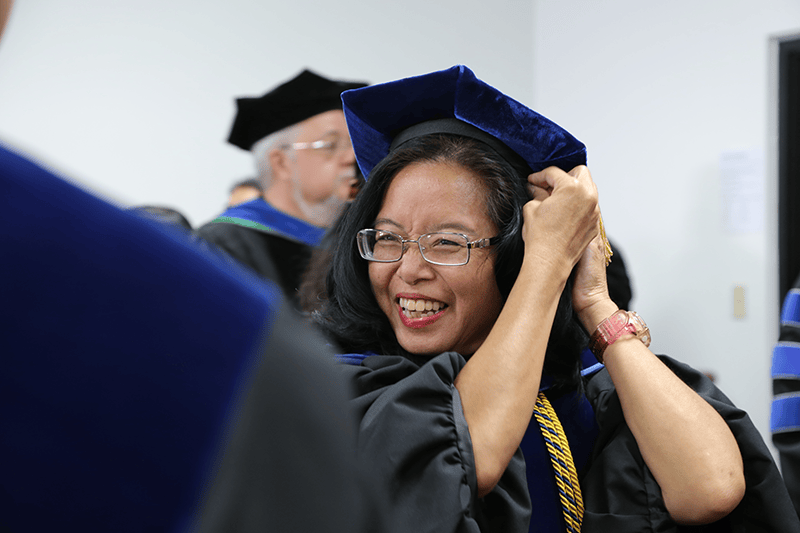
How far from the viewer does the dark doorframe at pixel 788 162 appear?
12.1 ft

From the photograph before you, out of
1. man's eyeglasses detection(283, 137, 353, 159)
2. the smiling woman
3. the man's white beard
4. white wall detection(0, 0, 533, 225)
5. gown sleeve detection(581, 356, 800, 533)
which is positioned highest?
white wall detection(0, 0, 533, 225)

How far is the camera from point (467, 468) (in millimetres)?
Result: 885

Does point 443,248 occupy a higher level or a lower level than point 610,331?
higher

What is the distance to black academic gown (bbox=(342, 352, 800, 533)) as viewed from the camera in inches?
34.2

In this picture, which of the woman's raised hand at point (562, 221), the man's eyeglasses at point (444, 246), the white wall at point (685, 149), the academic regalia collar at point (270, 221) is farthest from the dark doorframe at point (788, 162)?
the man's eyeglasses at point (444, 246)

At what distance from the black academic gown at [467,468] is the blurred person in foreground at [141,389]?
1.82 ft

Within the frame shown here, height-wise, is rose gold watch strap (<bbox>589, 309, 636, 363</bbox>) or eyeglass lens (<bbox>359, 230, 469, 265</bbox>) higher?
eyeglass lens (<bbox>359, 230, 469, 265</bbox>)

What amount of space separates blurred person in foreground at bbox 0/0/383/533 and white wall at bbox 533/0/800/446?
3.97m

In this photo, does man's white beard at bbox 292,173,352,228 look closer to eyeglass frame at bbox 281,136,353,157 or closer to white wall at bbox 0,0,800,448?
eyeglass frame at bbox 281,136,353,157

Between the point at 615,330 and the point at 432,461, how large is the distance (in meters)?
0.43

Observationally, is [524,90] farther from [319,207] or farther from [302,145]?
[319,207]

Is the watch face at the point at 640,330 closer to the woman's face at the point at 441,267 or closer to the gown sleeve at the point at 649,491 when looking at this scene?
the gown sleeve at the point at 649,491

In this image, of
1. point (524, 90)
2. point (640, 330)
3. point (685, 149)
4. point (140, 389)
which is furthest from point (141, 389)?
point (524, 90)

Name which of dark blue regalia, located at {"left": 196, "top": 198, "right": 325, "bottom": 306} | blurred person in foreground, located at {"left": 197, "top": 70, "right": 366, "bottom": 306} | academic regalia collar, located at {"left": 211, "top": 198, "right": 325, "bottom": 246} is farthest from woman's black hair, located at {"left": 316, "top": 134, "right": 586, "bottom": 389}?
blurred person in foreground, located at {"left": 197, "top": 70, "right": 366, "bottom": 306}
